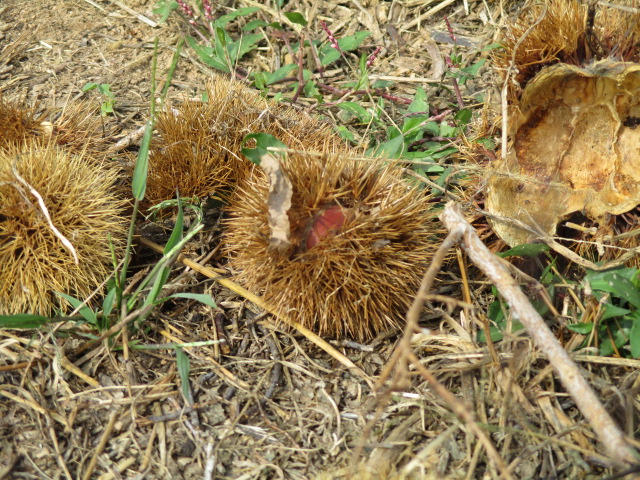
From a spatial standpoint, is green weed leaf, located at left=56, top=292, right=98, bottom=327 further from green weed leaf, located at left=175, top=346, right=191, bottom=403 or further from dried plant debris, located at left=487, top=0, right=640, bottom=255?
dried plant debris, located at left=487, top=0, right=640, bottom=255

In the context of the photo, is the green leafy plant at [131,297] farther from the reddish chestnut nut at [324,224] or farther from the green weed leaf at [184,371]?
the reddish chestnut nut at [324,224]

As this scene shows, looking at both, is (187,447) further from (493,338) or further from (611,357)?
(611,357)

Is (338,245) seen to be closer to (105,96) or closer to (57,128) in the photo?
(57,128)

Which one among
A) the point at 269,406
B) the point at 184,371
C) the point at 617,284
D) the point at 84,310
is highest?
the point at 617,284

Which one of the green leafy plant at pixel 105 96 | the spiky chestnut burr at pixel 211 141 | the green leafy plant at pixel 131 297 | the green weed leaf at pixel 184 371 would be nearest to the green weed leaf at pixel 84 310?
the green leafy plant at pixel 131 297

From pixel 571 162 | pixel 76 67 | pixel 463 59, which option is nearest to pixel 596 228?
pixel 571 162

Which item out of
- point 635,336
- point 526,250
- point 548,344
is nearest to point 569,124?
point 526,250
